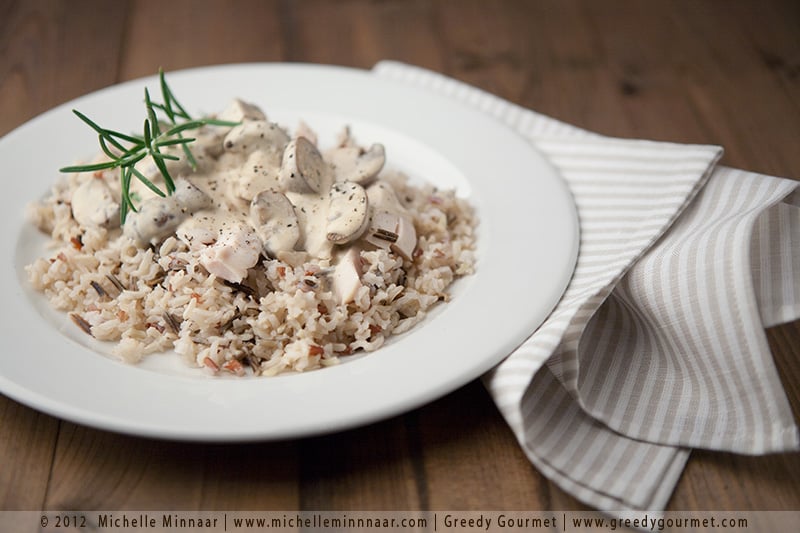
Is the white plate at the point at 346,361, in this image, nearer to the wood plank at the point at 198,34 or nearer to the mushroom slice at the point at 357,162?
the mushroom slice at the point at 357,162

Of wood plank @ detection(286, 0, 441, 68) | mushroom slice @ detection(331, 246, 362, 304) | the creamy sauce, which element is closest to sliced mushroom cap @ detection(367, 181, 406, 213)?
Answer: the creamy sauce

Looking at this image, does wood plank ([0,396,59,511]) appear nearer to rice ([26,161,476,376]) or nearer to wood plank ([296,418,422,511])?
rice ([26,161,476,376])

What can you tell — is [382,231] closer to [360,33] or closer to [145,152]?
[145,152]

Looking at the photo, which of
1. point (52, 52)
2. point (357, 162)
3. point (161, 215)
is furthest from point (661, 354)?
point (52, 52)

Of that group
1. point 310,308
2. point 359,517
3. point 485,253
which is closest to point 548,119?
point 485,253

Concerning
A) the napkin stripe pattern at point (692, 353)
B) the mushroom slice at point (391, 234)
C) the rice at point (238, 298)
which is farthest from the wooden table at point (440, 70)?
→ the mushroom slice at point (391, 234)

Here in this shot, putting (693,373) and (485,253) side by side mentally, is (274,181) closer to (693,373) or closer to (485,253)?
(485,253)

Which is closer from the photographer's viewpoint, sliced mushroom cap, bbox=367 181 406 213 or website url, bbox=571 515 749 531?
website url, bbox=571 515 749 531
